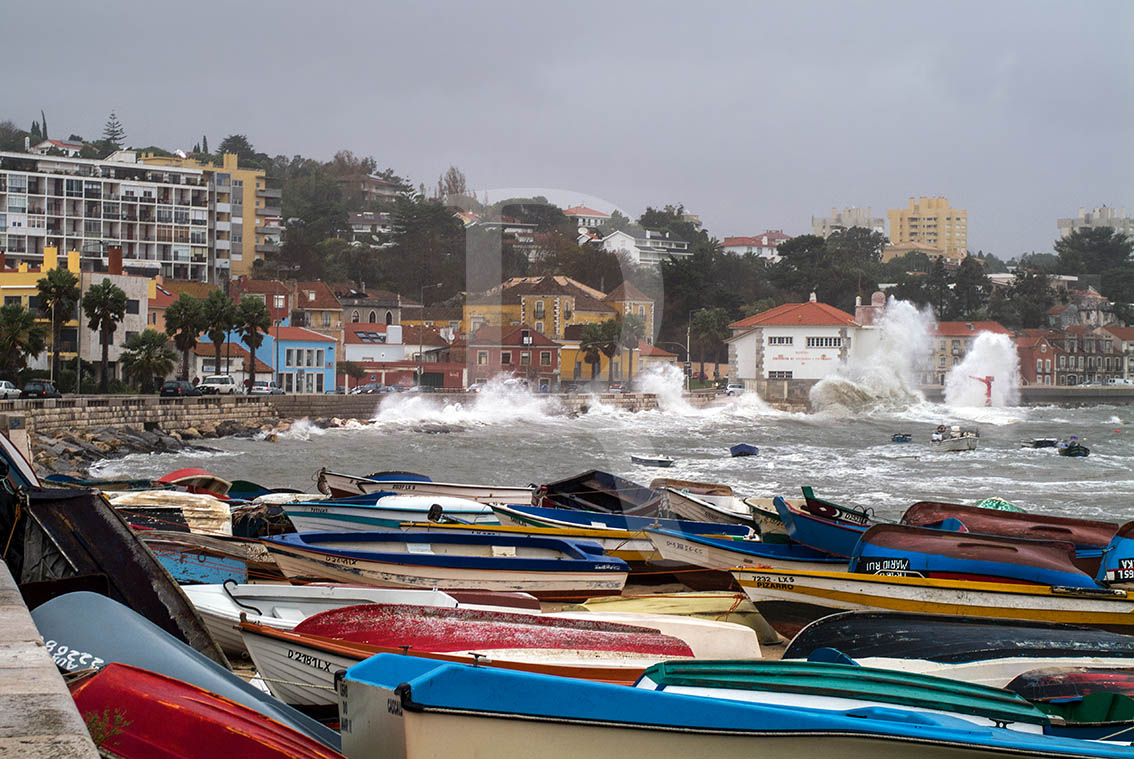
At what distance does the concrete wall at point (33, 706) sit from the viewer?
307cm

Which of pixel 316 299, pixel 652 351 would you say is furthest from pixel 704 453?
pixel 316 299

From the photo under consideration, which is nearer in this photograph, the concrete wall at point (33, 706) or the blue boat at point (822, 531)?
the concrete wall at point (33, 706)

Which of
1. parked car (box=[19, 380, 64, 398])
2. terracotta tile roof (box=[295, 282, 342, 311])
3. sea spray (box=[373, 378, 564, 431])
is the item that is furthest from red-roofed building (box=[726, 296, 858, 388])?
parked car (box=[19, 380, 64, 398])

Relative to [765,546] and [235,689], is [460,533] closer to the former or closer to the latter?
[765,546]

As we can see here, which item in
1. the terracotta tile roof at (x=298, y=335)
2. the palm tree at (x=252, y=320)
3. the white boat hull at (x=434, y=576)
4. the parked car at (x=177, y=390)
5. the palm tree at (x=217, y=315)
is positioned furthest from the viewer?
the terracotta tile roof at (x=298, y=335)

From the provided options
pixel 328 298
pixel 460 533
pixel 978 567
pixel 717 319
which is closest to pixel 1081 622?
pixel 978 567

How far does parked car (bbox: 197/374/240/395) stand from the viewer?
50.4 meters

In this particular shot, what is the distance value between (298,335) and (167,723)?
61.5 meters

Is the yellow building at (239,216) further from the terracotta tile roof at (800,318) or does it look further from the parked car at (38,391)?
the parked car at (38,391)

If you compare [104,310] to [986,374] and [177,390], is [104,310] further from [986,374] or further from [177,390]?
[986,374]

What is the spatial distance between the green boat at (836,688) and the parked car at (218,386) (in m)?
47.5

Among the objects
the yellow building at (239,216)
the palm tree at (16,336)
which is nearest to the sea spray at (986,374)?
the yellow building at (239,216)

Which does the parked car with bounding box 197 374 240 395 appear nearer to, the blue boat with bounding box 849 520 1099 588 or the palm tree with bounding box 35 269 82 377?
the palm tree with bounding box 35 269 82 377

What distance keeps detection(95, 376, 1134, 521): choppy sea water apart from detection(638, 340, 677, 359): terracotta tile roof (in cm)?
229
